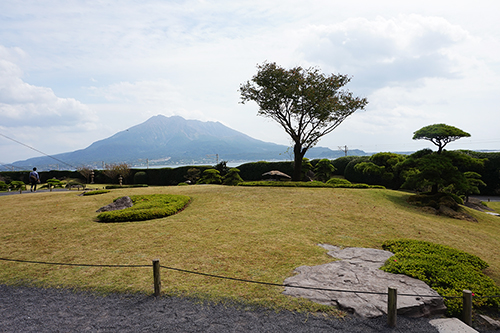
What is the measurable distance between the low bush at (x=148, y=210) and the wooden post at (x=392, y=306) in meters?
8.21

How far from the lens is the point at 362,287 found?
4.78 meters

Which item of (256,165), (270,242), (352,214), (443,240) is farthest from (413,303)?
(256,165)

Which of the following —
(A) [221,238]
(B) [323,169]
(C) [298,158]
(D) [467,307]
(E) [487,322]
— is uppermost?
(C) [298,158]

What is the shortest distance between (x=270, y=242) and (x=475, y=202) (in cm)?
1747

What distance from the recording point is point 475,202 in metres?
17.5

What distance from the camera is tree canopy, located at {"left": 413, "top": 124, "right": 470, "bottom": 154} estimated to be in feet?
42.4

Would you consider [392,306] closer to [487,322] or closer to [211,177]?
[487,322]

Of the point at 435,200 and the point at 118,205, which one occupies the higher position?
the point at 118,205

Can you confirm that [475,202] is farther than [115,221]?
Yes

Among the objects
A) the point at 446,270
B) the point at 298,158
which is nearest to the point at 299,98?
the point at 298,158

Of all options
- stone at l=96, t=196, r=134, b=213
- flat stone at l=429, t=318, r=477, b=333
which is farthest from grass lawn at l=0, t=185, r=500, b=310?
flat stone at l=429, t=318, r=477, b=333

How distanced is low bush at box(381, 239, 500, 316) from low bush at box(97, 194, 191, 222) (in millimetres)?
7688

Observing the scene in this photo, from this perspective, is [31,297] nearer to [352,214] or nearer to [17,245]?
[17,245]

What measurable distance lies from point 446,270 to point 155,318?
538 centimetres
